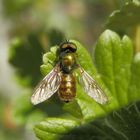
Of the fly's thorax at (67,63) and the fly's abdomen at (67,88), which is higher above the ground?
the fly's thorax at (67,63)

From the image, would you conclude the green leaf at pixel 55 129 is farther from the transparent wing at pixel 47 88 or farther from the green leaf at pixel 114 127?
the transparent wing at pixel 47 88

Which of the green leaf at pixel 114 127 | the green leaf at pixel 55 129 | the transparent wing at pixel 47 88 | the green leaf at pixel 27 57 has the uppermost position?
the green leaf at pixel 27 57

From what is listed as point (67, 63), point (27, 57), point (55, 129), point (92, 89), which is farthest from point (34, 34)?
point (55, 129)

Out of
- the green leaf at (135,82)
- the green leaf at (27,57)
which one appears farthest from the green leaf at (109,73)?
the green leaf at (27,57)

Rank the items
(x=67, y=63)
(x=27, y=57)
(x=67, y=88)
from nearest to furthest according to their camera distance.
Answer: (x=67, y=88), (x=67, y=63), (x=27, y=57)

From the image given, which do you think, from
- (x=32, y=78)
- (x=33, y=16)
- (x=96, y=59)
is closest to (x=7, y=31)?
(x=33, y=16)

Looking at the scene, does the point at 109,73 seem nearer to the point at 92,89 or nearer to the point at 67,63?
the point at 92,89

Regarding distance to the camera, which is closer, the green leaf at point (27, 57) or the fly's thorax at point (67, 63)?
the fly's thorax at point (67, 63)
